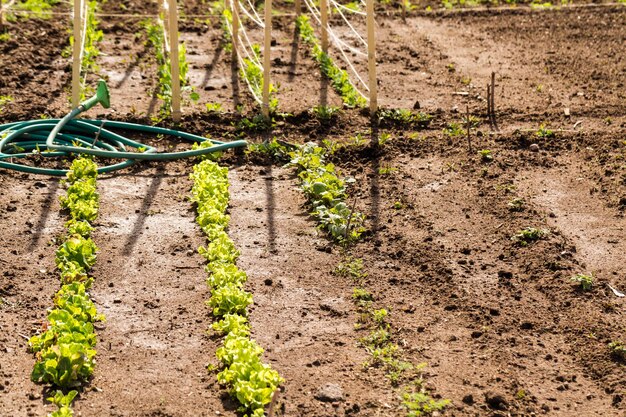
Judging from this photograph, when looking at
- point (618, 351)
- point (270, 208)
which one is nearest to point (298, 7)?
point (270, 208)

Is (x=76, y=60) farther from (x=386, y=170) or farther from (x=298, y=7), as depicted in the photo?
(x=298, y=7)

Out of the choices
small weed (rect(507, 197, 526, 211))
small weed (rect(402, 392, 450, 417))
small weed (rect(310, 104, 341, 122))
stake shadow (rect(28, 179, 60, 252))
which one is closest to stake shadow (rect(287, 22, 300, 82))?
small weed (rect(310, 104, 341, 122))

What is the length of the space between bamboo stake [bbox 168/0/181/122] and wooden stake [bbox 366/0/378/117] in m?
1.78

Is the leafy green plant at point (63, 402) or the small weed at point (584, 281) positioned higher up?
the small weed at point (584, 281)

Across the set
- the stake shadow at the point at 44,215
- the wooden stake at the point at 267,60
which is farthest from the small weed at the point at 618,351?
the wooden stake at the point at 267,60

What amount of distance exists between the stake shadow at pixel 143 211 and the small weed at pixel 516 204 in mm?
2898

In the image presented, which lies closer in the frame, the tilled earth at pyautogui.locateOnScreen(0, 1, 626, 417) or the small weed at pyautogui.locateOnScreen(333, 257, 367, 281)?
the tilled earth at pyautogui.locateOnScreen(0, 1, 626, 417)

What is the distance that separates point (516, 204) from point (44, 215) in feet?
12.2

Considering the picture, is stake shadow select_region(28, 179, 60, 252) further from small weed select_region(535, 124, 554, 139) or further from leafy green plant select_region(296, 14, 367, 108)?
small weed select_region(535, 124, 554, 139)

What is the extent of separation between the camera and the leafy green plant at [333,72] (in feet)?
32.8

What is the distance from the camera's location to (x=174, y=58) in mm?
9203

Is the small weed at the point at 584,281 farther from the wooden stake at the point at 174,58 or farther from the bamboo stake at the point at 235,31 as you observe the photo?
the bamboo stake at the point at 235,31

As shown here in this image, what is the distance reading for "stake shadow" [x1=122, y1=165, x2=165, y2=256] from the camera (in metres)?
7.31

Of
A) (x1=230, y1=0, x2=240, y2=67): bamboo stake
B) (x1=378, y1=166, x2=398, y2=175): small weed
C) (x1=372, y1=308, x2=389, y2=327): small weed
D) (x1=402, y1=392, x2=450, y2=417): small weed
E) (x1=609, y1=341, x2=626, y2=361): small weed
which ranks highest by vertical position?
(x1=230, y1=0, x2=240, y2=67): bamboo stake
